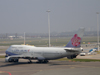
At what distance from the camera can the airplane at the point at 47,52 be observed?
170 feet

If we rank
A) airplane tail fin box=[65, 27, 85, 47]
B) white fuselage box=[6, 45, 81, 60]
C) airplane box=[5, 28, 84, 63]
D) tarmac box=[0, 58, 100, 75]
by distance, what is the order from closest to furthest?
1. tarmac box=[0, 58, 100, 75]
2. airplane box=[5, 28, 84, 63]
3. airplane tail fin box=[65, 27, 85, 47]
4. white fuselage box=[6, 45, 81, 60]

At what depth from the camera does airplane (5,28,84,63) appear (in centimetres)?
5195

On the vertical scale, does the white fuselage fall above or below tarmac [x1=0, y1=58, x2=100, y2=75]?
above

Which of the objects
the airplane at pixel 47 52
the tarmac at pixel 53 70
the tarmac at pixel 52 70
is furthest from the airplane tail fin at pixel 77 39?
the tarmac at pixel 52 70

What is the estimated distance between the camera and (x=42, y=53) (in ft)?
184

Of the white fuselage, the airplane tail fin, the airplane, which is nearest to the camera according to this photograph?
the airplane

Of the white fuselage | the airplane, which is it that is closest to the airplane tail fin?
the airplane

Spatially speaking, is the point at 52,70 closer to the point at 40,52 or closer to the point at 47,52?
the point at 47,52

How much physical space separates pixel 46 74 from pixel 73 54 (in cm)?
1499

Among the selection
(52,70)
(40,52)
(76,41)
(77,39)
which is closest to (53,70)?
(52,70)

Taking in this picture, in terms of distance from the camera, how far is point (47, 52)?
5528 centimetres

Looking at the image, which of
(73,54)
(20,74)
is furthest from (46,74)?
(73,54)

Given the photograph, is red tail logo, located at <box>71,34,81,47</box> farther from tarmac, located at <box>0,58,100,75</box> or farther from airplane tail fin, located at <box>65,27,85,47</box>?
tarmac, located at <box>0,58,100,75</box>

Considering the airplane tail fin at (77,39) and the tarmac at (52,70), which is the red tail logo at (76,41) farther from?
the tarmac at (52,70)
